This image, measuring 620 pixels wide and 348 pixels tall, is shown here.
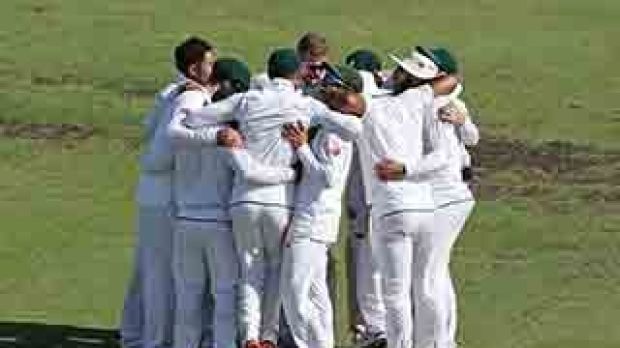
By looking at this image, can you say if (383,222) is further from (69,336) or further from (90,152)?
(90,152)

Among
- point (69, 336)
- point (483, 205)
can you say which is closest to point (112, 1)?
point (483, 205)

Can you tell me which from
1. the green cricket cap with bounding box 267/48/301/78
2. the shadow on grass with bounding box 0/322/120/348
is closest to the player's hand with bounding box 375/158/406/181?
the green cricket cap with bounding box 267/48/301/78

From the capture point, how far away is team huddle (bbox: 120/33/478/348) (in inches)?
453

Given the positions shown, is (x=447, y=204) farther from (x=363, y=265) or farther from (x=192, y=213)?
(x=192, y=213)

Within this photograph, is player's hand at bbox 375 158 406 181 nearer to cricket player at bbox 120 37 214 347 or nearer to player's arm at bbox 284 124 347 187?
player's arm at bbox 284 124 347 187

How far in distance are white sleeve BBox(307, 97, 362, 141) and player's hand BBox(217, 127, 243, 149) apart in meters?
0.44

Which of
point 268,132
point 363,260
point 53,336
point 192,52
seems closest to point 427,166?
point 268,132

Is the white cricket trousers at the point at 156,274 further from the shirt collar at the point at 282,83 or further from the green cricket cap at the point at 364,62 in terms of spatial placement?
the green cricket cap at the point at 364,62

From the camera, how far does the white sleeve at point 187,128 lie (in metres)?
11.5

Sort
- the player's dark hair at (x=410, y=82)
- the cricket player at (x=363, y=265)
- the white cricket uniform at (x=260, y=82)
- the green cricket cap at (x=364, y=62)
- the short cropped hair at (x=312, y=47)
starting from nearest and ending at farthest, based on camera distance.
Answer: the white cricket uniform at (x=260, y=82)
the player's dark hair at (x=410, y=82)
the short cropped hair at (x=312, y=47)
the cricket player at (x=363, y=265)
the green cricket cap at (x=364, y=62)

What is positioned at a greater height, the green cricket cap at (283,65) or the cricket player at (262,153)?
the green cricket cap at (283,65)

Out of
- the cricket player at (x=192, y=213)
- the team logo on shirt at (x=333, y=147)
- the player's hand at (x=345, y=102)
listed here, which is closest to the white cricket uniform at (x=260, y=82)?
the cricket player at (x=192, y=213)

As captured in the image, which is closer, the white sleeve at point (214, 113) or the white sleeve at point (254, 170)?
the white sleeve at point (254, 170)

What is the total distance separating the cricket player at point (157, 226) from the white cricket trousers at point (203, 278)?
30 centimetres
